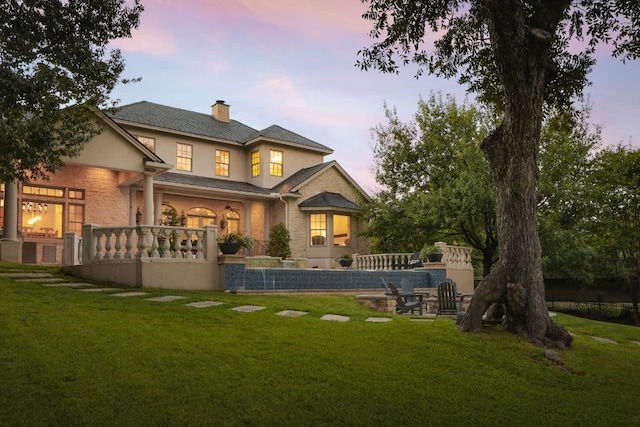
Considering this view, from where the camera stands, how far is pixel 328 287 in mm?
16312

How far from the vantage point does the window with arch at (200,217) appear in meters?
24.4

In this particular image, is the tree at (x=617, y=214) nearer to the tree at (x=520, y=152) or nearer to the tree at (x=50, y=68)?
the tree at (x=520, y=152)

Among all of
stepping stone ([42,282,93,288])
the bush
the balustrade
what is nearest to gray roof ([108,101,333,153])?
the bush

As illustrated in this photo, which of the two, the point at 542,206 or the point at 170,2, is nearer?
the point at 170,2

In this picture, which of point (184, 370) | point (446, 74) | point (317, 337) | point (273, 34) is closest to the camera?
point (184, 370)

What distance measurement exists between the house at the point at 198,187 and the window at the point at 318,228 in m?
0.05

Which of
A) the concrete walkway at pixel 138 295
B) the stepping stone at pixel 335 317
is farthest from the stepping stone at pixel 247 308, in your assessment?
the stepping stone at pixel 335 317

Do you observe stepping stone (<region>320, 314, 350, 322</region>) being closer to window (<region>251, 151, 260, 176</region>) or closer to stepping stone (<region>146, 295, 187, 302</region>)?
stepping stone (<region>146, 295, 187, 302</region>)

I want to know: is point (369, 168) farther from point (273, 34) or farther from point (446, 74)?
point (446, 74)

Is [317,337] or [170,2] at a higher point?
[170,2]

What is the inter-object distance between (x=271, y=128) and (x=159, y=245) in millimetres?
15881

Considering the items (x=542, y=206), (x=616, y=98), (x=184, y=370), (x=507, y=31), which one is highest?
(x=616, y=98)

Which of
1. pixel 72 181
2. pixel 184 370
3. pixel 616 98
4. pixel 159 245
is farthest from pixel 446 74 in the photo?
pixel 72 181

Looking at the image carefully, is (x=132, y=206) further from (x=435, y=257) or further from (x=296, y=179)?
(x=435, y=257)
